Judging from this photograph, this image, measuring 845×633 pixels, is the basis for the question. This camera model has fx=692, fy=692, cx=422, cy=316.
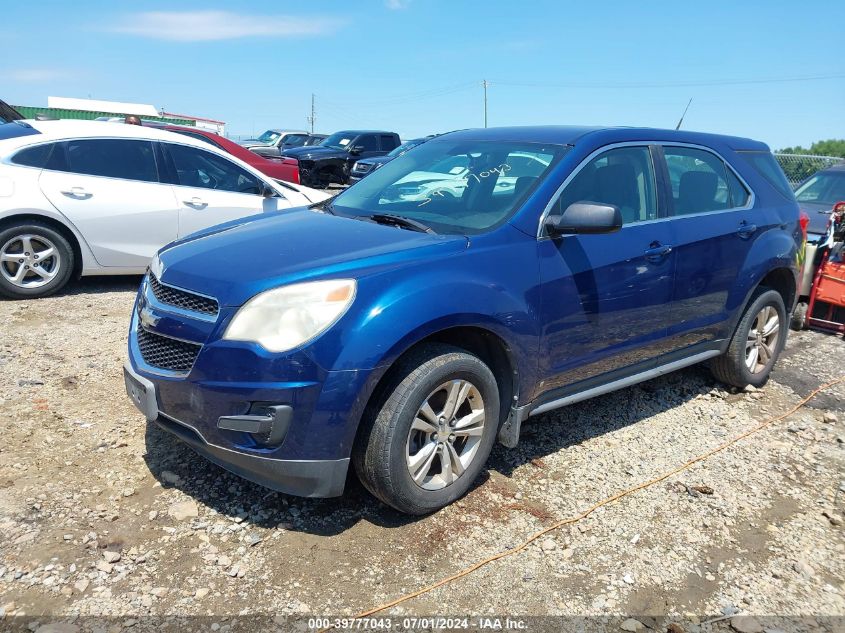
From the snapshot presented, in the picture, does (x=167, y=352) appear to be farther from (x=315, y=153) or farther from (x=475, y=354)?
(x=315, y=153)

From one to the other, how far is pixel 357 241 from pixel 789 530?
8.51ft

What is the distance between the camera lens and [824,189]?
9.25 metres

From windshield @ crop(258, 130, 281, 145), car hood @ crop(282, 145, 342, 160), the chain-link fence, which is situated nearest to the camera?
the chain-link fence

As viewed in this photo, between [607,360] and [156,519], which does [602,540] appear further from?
[156,519]

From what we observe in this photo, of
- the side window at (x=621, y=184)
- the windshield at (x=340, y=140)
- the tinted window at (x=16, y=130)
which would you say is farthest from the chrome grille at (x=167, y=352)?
the windshield at (x=340, y=140)

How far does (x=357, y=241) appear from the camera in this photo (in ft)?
11.0

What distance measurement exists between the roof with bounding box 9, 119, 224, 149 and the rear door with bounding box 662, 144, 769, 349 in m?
5.03

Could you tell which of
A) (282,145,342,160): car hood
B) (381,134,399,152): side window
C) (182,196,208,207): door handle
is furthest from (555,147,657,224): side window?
(381,134,399,152): side window

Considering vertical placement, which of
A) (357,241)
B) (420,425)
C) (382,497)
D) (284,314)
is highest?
(357,241)

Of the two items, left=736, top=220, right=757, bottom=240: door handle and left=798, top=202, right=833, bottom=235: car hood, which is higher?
left=736, top=220, right=757, bottom=240: door handle

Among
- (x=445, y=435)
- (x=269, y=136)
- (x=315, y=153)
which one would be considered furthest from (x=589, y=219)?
(x=269, y=136)

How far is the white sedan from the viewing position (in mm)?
6375

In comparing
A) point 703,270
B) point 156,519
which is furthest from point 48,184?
point 703,270

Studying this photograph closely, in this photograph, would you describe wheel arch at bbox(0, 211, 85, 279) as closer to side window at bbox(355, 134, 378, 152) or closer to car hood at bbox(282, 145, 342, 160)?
car hood at bbox(282, 145, 342, 160)
